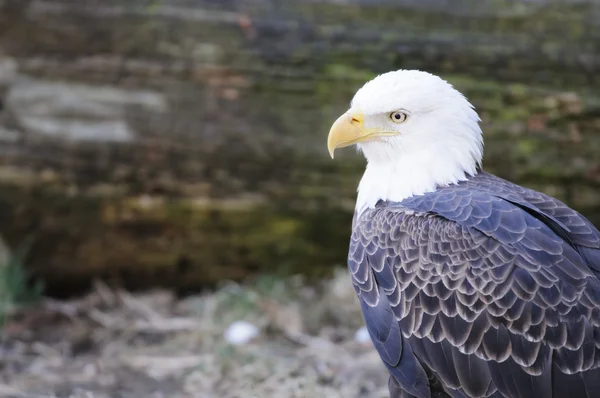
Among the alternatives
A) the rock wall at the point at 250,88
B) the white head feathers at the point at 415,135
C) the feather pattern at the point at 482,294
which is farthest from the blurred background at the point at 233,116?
the feather pattern at the point at 482,294

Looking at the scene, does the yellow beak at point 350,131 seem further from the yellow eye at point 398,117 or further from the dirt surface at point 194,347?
the dirt surface at point 194,347

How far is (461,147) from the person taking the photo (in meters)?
4.40

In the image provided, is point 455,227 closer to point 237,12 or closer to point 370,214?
point 370,214

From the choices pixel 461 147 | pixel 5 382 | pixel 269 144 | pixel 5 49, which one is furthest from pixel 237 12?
pixel 5 382

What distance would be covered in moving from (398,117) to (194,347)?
2.32m

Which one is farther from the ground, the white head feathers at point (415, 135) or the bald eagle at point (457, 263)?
the white head feathers at point (415, 135)

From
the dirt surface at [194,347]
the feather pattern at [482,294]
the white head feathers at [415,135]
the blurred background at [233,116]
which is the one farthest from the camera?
the blurred background at [233,116]

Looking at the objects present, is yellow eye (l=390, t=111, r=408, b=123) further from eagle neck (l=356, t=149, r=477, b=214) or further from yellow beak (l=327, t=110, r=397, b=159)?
eagle neck (l=356, t=149, r=477, b=214)

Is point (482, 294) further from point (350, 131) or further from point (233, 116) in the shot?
point (233, 116)

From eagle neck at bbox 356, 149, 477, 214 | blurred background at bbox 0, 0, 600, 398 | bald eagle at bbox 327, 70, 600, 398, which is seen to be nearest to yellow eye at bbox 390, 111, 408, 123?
bald eagle at bbox 327, 70, 600, 398

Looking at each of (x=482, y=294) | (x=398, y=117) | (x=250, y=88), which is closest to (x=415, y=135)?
(x=398, y=117)

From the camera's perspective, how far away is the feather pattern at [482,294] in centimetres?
356

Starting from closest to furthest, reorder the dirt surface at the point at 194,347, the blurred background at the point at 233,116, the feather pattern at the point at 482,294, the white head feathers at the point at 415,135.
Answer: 1. the feather pattern at the point at 482,294
2. the white head feathers at the point at 415,135
3. the dirt surface at the point at 194,347
4. the blurred background at the point at 233,116

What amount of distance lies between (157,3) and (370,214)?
2.34 m
